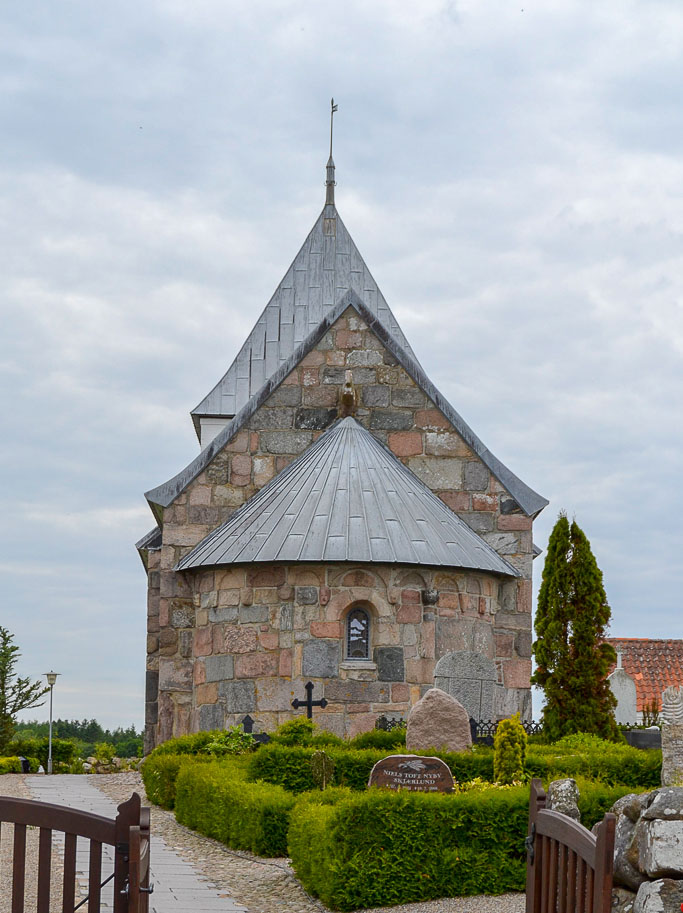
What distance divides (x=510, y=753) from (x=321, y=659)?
14.2ft

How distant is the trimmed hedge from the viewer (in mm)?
8641

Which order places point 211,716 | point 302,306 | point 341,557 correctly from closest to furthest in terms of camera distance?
point 341,557
point 211,716
point 302,306

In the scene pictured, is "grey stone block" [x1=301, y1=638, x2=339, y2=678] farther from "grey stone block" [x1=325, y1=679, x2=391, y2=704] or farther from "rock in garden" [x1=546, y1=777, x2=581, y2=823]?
"rock in garden" [x1=546, y1=777, x2=581, y2=823]

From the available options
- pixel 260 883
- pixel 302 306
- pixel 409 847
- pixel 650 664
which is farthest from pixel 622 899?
pixel 650 664

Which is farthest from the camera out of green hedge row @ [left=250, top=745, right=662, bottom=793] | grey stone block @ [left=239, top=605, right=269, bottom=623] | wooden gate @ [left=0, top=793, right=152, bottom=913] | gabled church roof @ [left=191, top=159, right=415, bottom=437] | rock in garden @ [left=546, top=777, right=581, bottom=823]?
gabled church roof @ [left=191, top=159, right=415, bottom=437]

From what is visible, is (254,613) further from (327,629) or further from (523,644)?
(523,644)

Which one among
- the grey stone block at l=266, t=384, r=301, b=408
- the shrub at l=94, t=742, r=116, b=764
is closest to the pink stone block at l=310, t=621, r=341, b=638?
the grey stone block at l=266, t=384, r=301, b=408

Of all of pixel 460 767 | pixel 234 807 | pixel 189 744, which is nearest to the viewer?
pixel 234 807

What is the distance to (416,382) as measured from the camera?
16.0m

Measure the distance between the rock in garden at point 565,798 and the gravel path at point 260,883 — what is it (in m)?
0.64

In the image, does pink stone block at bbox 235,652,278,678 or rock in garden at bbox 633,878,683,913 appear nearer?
rock in garden at bbox 633,878,683,913

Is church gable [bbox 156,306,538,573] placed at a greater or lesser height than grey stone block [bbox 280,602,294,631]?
greater

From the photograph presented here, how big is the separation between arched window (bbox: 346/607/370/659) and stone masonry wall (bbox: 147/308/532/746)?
2092mm

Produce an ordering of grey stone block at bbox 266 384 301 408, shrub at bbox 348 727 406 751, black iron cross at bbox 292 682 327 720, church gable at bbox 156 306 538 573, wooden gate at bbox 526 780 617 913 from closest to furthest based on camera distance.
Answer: wooden gate at bbox 526 780 617 913
shrub at bbox 348 727 406 751
black iron cross at bbox 292 682 327 720
church gable at bbox 156 306 538 573
grey stone block at bbox 266 384 301 408
